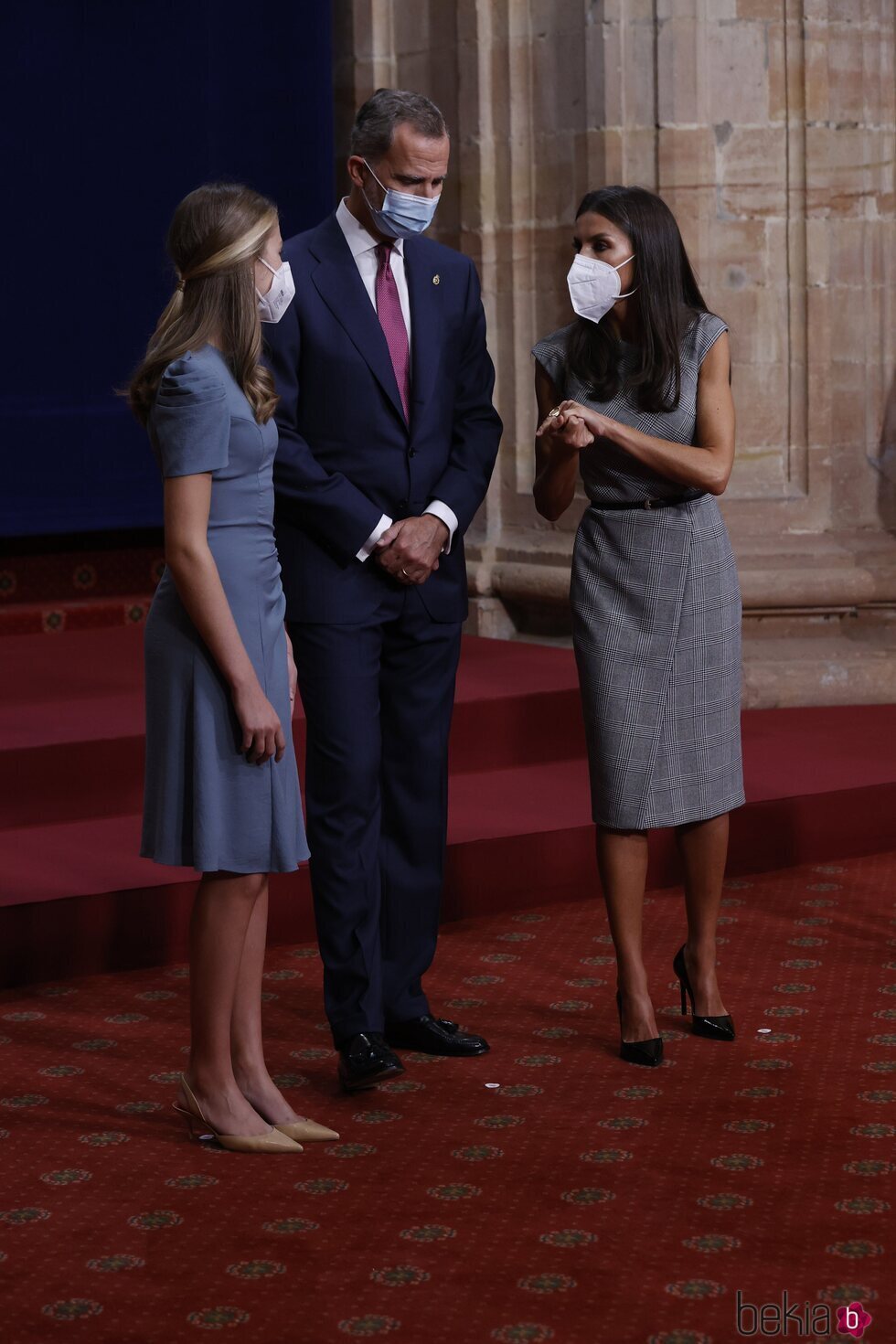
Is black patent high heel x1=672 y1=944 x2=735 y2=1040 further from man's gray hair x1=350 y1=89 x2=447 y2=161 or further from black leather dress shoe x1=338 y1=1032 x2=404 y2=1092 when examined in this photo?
man's gray hair x1=350 y1=89 x2=447 y2=161

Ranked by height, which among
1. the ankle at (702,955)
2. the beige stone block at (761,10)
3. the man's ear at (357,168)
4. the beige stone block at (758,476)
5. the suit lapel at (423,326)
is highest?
the beige stone block at (761,10)

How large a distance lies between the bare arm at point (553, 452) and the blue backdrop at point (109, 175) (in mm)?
3906

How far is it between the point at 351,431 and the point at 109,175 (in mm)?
4173

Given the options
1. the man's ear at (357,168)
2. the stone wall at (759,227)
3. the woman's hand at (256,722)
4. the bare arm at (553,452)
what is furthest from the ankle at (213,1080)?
the stone wall at (759,227)

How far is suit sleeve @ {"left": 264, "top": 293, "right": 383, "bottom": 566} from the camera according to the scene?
3662mm

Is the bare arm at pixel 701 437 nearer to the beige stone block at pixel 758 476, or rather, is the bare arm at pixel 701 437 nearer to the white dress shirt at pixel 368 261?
the white dress shirt at pixel 368 261

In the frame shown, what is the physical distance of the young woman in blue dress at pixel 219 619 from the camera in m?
3.23

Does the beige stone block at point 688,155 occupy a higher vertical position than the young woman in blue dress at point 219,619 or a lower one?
higher

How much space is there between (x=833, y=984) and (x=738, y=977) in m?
0.21

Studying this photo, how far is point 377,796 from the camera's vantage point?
12.4 feet

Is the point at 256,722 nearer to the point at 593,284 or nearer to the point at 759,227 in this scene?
the point at 593,284

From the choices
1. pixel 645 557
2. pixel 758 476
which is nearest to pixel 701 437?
pixel 645 557

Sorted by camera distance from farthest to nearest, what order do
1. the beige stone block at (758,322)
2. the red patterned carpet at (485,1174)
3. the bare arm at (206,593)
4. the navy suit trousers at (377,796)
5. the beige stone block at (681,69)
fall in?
the beige stone block at (758,322), the beige stone block at (681,69), the navy suit trousers at (377,796), the bare arm at (206,593), the red patterned carpet at (485,1174)

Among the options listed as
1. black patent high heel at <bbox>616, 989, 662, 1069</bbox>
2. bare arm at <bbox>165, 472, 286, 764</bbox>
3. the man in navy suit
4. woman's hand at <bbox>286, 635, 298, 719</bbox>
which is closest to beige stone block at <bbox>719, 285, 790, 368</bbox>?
the man in navy suit
